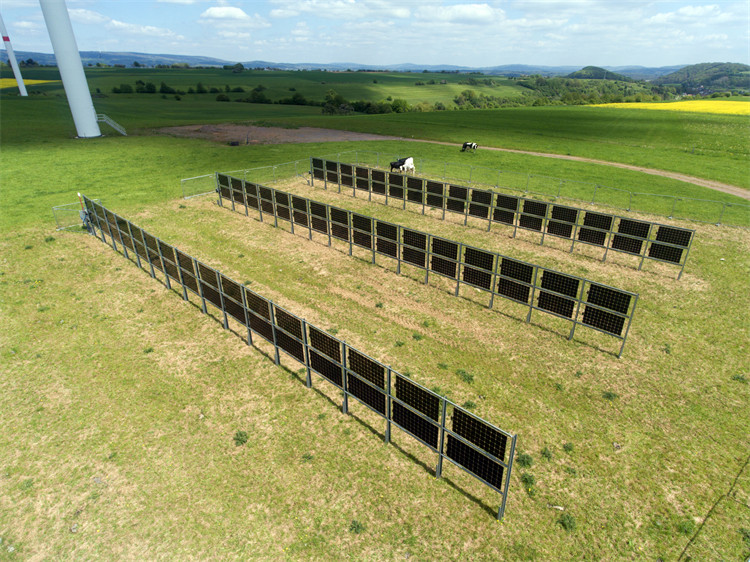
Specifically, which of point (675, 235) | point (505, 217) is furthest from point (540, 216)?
point (675, 235)

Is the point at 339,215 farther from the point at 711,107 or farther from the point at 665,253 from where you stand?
the point at 711,107

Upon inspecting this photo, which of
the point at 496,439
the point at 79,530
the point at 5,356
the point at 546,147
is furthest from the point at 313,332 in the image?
the point at 546,147

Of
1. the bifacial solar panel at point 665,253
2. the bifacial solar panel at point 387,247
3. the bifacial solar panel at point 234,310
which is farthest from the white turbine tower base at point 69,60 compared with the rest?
the bifacial solar panel at point 665,253

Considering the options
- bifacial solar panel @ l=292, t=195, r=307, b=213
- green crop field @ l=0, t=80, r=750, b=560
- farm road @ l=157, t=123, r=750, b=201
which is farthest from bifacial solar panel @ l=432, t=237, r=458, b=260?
farm road @ l=157, t=123, r=750, b=201

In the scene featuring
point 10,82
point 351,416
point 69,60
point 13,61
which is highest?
point 13,61

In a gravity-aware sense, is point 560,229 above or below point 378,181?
below

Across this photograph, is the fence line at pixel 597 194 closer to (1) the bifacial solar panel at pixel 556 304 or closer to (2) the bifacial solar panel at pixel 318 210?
(2) the bifacial solar panel at pixel 318 210
